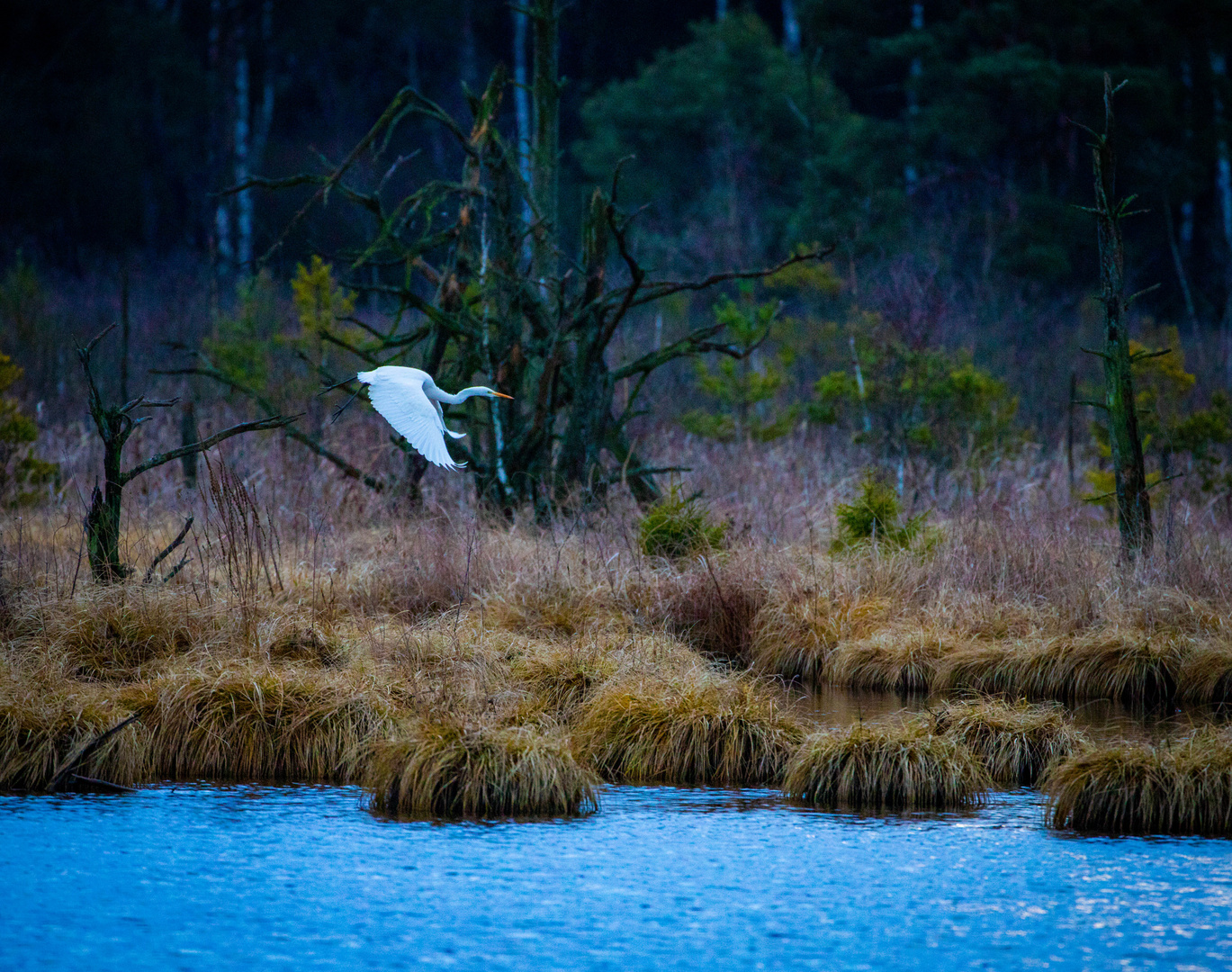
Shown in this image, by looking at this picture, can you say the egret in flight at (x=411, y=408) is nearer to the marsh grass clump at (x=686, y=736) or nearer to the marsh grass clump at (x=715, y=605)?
the marsh grass clump at (x=686, y=736)

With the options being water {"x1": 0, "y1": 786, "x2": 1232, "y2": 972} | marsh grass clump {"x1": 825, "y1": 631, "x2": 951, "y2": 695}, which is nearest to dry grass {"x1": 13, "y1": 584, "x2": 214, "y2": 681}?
water {"x1": 0, "y1": 786, "x2": 1232, "y2": 972}

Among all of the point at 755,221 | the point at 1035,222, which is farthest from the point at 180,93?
the point at 1035,222

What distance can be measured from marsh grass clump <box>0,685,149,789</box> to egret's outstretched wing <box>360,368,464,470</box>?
1927 mm

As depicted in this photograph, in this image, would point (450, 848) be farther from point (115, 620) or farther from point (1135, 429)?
point (1135, 429)

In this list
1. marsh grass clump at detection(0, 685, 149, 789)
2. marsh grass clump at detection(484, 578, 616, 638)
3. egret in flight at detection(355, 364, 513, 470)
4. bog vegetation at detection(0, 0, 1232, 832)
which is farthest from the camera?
marsh grass clump at detection(484, 578, 616, 638)

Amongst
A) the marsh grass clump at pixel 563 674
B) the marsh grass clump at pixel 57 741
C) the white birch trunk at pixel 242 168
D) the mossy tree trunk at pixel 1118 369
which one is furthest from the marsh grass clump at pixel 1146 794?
the white birch trunk at pixel 242 168

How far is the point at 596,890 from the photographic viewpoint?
5570 millimetres

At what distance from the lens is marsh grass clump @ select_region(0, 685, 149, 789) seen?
6.74 m

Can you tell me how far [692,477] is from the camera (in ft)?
43.2

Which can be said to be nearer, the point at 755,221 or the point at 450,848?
the point at 450,848

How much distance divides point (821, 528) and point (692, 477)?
72.0 inches

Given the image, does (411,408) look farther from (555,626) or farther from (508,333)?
(508,333)

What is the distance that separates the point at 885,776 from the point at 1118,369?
4.36 m

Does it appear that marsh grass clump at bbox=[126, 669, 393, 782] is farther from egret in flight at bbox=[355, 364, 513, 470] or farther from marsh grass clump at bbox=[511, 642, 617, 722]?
egret in flight at bbox=[355, 364, 513, 470]
